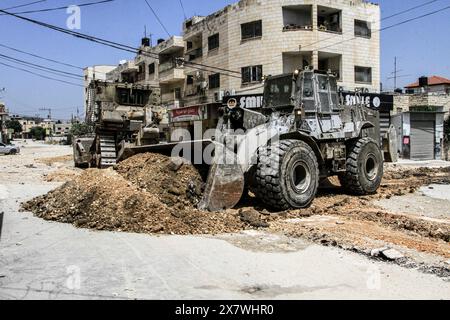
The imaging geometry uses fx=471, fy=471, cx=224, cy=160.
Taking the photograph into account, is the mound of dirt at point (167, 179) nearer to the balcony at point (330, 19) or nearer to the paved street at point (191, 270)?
the paved street at point (191, 270)

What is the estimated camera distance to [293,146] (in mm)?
9570

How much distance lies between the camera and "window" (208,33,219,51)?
36562 millimetres

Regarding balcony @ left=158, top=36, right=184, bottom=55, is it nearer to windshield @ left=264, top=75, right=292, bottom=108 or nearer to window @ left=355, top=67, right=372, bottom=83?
window @ left=355, top=67, right=372, bottom=83

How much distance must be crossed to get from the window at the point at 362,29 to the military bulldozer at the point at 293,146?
23.0 metres

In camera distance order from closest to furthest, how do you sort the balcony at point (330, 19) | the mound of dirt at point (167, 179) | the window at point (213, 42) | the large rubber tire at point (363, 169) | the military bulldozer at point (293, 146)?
the military bulldozer at point (293, 146) < the mound of dirt at point (167, 179) < the large rubber tire at point (363, 169) < the balcony at point (330, 19) < the window at point (213, 42)

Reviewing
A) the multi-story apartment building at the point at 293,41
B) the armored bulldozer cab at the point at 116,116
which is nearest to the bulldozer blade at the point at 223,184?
the armored bulldozer cab at the point at 116,116

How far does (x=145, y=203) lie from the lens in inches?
327

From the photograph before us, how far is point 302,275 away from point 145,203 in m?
3.75

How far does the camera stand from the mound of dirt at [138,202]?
7.92 m

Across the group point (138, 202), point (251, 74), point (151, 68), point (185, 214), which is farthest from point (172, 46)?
point (185, 214)

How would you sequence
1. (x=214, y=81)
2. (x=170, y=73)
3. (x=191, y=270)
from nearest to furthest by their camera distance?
(x=191, y=270), (x=214, y=81), (x=170, y=73)

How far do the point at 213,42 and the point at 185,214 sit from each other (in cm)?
3072

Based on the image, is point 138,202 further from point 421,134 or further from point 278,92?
point 421,134
